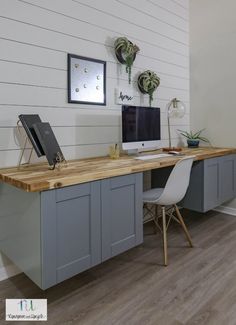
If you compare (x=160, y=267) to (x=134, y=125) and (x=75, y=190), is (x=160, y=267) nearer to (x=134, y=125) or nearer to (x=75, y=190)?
(x=75, y=190)

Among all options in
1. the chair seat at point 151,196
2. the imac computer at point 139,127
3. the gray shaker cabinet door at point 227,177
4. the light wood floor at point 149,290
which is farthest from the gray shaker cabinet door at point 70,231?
the gray shaker cabinet door at point 227,177

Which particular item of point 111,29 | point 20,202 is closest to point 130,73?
point 111,29

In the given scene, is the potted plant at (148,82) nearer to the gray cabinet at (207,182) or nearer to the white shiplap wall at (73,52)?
the white shiplap wall at (73,52)

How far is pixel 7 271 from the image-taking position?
198 cm

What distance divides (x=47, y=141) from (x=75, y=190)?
441mm

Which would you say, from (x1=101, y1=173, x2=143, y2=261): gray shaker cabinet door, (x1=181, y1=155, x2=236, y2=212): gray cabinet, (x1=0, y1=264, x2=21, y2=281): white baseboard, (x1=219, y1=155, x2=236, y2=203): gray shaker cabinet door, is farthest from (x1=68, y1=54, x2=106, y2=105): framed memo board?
(x1=219, y1=155, x2=236, y2=203): gray shaker cabinet door

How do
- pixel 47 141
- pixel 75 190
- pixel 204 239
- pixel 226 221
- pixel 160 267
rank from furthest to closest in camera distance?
1. pixel 226 221
2. pixel 204 239
3. pixel 160 267
4. pixel 47 141
5. pixel 75 190

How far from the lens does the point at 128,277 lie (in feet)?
6.44

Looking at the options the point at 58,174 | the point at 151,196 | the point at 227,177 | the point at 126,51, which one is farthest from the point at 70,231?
the point at 227,177

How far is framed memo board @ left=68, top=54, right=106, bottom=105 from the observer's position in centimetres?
222

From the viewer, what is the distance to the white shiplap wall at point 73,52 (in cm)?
189

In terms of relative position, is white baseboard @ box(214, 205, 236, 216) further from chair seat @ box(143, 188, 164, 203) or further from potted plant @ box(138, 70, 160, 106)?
potted plant @ box(138, 70, 160, 106)

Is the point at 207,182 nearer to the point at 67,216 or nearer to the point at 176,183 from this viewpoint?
the point at 176,183

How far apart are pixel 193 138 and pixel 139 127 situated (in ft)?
3.95
